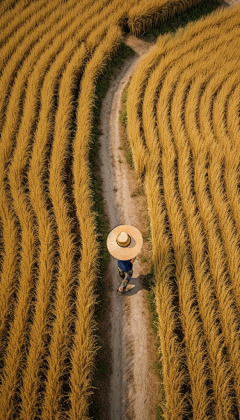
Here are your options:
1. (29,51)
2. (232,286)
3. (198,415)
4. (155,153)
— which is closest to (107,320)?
(198,415)

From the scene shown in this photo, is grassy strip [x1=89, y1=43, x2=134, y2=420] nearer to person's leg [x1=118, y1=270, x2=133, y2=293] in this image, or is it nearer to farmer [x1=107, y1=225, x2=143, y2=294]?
person's leg [x1=118, y1=270, x2=133, y2=293]

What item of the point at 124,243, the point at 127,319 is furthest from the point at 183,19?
the point at 127,319

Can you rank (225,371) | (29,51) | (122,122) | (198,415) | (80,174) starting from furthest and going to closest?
1. (29,51)
2. (122,122)
3. (80,174)
4. (225,371)
5. (198,415)

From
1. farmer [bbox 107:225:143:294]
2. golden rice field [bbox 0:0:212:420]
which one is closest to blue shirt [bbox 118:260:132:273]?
farmer [bbox 107:225:143:294]

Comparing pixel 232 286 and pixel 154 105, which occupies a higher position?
pixel 154 105

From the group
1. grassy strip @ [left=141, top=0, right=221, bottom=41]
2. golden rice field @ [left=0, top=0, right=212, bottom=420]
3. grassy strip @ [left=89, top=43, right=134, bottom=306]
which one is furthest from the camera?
grassy strip @ [left=141, top=0, right=221, bottom=41]

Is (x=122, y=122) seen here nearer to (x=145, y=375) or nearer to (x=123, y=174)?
(x=123, y=174)

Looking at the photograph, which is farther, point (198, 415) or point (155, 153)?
point (155, 153)
